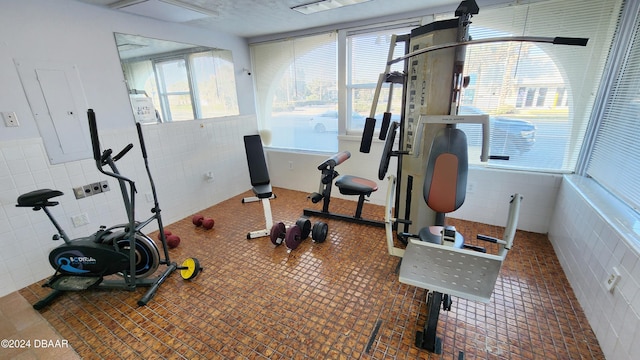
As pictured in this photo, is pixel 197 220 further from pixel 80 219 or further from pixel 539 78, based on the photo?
pixel 539 78

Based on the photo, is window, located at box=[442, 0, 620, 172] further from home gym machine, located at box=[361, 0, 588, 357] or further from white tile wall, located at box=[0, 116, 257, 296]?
white tile wall, located at box=[0, 116, 257, 296]

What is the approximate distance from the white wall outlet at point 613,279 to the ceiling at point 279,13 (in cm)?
250

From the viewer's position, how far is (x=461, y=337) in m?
1.64

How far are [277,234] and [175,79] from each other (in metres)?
2.21

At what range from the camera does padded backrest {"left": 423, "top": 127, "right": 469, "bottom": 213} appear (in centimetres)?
183

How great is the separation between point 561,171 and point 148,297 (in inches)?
152

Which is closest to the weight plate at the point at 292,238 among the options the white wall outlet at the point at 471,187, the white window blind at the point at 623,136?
the white wall outlet at the point at 471,187

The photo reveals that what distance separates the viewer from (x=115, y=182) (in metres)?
2.67

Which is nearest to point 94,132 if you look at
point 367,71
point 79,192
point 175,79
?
point 79,192

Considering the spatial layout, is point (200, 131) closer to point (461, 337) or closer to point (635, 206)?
point (461, 337)

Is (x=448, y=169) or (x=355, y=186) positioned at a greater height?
(x=448, y=169)

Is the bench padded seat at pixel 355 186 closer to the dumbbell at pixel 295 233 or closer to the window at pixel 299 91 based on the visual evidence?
the dumbbell at pixel 295 233

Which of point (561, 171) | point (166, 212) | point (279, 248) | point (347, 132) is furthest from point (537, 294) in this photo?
point (166, 212)

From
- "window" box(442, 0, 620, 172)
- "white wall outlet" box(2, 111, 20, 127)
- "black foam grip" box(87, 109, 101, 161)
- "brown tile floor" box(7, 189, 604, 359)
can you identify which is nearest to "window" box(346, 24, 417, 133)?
"window" box(442, 0, 620, 172)
